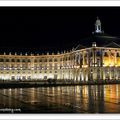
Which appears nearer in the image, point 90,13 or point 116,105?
point 116,105

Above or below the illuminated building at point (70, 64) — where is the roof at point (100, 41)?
above

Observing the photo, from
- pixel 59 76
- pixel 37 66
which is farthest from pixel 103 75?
pixel 37 66

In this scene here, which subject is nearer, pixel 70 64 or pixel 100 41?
pixel 100 41

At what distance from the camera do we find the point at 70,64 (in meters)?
81.4

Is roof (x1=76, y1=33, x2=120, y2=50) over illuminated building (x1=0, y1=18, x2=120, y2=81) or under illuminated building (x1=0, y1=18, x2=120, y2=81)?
over

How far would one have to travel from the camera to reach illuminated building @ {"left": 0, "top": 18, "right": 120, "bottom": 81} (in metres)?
66.5

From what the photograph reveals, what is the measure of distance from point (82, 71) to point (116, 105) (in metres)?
54.3

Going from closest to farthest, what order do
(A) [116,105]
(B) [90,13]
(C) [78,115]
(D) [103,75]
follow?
1. (C) [78,115]
2. (A) [116,105]
3. (B) [90,13]
4. (D) [103,75]

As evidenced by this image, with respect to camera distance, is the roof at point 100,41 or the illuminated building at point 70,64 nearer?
the roof at point 100,41

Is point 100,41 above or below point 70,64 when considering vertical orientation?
above

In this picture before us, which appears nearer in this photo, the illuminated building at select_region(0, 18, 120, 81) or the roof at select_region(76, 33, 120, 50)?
the roof at select_region(76, 33, 120, 50)

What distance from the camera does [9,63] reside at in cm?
9169

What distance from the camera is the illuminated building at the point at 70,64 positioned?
66.5 m

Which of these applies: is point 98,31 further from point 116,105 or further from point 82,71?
point 116,105
